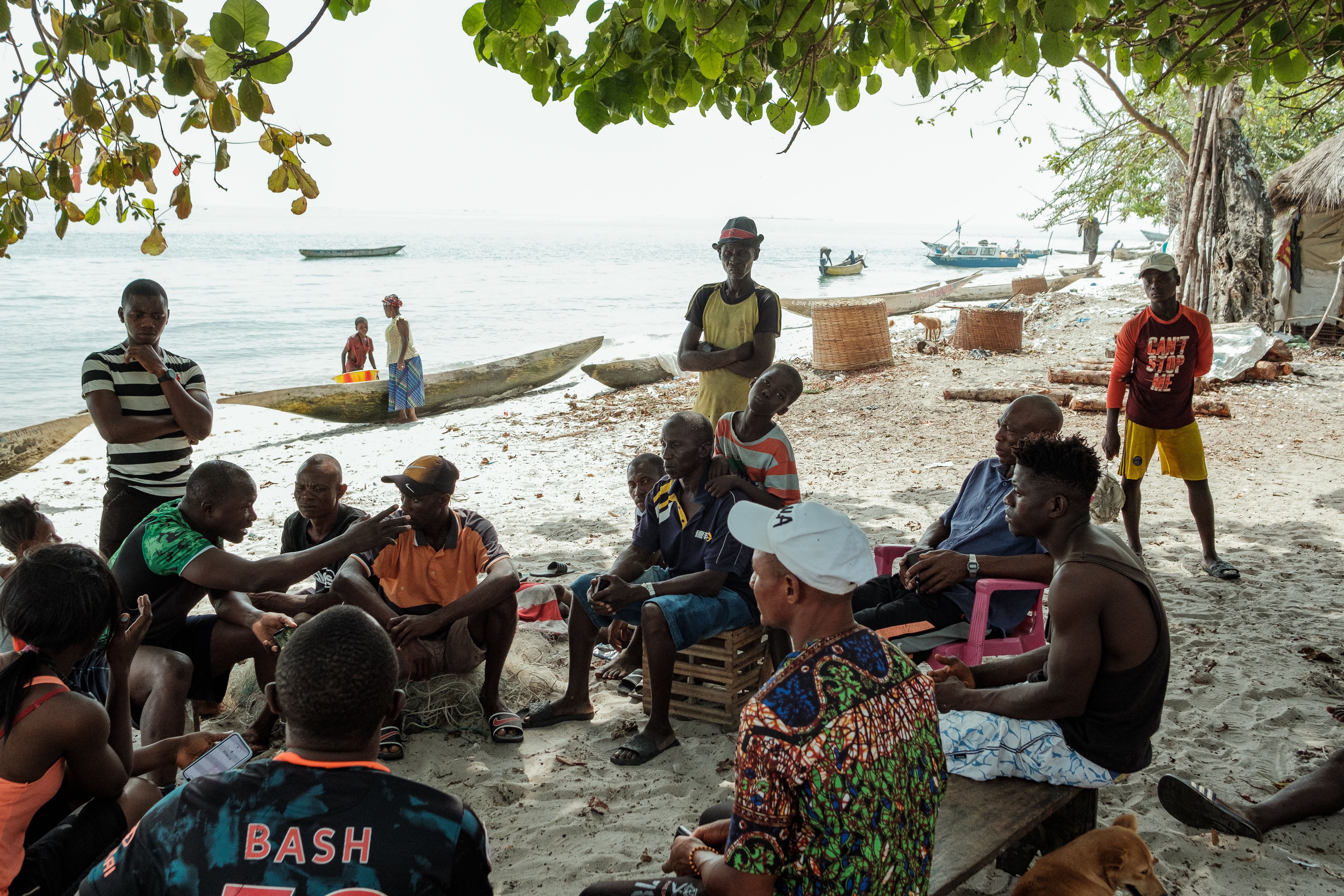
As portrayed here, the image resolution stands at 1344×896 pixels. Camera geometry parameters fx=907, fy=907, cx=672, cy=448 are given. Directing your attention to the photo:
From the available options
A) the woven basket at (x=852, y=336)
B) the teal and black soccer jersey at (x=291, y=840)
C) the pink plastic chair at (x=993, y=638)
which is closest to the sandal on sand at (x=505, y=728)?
the pink plastic chair at (x=993, y=638)

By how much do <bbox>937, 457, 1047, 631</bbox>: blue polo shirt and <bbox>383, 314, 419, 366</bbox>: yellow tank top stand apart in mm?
9887

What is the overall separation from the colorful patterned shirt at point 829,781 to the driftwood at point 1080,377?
34.8 ft

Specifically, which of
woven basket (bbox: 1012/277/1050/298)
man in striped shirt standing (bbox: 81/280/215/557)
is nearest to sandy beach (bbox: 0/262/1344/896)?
man in striped shirt standing (bbox: 81/280/215/557)

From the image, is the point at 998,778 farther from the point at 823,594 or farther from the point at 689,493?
the point at 689,493

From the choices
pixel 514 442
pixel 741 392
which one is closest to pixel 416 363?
pixel 514 442

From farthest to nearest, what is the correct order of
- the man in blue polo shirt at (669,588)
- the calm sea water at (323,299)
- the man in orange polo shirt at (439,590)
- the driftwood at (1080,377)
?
the calm sea water at (323,299) < the driftwood at (1080,377) < the man in orange polo shirt at (439,590) < the man in blue polo shirt at (669,588)

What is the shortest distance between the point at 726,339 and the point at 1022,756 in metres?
3.34

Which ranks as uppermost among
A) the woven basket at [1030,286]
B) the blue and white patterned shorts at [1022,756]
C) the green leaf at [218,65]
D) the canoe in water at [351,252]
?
the canoe in water at [351,252]

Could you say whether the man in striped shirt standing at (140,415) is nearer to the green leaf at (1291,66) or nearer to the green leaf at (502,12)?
the green leaf at (502,12)

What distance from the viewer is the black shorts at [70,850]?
230 cm

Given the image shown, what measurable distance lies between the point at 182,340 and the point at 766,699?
105ft

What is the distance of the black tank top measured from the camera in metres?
2.69

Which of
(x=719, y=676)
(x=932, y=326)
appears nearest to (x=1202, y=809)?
(x=719, y=676)

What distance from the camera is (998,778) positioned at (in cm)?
281
